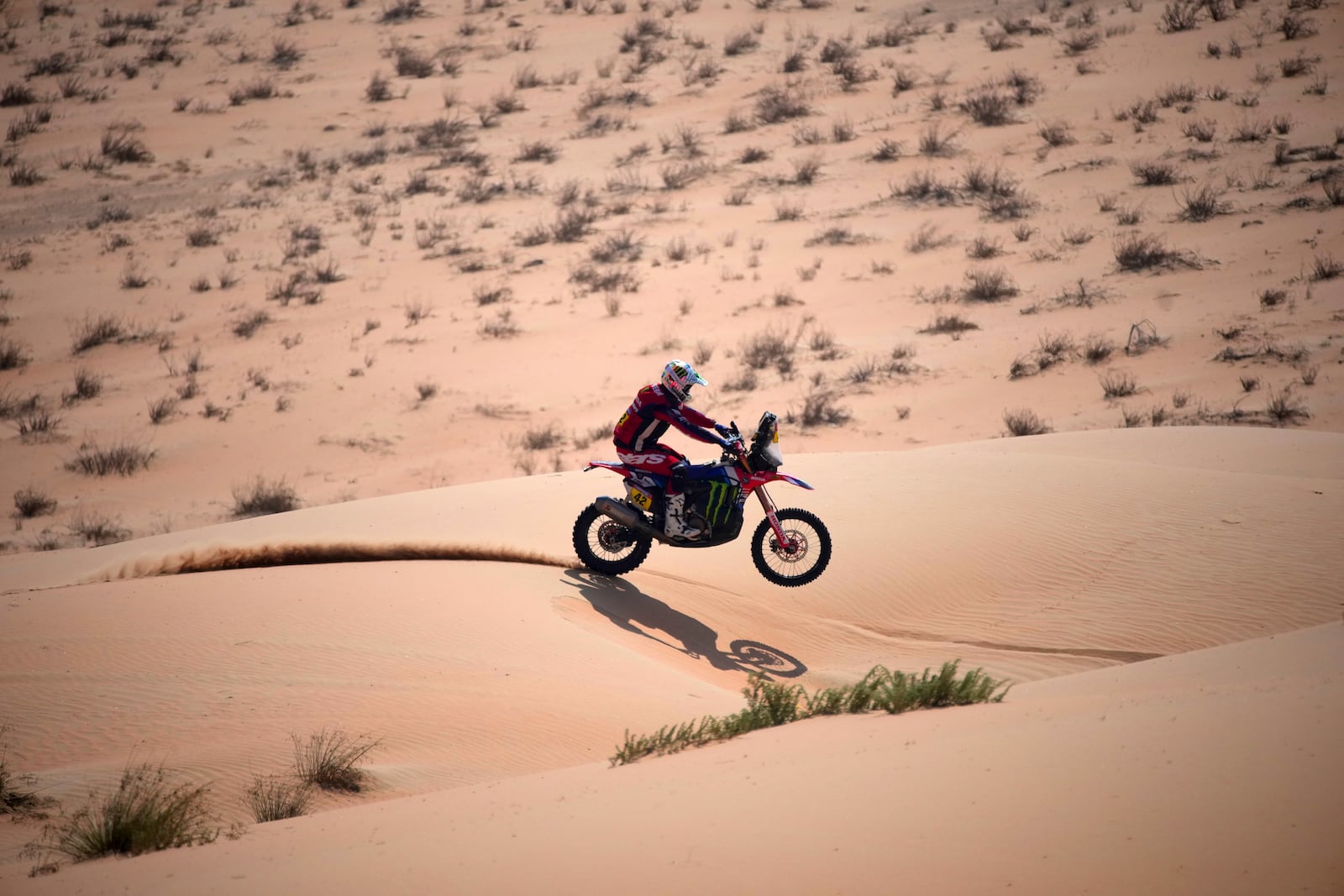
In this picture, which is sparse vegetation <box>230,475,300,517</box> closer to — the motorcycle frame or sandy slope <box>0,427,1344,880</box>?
sandy slope <box>0,427,1344,880</box>

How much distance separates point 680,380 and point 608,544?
1.84m

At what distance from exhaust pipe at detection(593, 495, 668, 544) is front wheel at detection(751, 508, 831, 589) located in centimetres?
84

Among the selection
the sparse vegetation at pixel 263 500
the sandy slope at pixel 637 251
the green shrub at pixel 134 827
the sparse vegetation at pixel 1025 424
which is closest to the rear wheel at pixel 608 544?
the green shrub at pixel 134 827

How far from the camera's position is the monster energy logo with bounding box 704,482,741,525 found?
9188mm

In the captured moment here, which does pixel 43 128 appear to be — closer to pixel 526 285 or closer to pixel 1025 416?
pixel 526 285

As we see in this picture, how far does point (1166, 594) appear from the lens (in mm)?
9227

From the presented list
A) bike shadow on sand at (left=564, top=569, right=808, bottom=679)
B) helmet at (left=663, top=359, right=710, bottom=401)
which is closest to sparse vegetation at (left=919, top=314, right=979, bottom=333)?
bike shadow on sand at (left=564, top=569, right=808, bottom=679)

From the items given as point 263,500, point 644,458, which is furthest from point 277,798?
point 263,500

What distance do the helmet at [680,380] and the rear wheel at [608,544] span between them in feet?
4.77

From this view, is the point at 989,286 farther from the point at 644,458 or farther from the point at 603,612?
the point at 603,612

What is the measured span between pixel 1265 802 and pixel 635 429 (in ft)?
19.8

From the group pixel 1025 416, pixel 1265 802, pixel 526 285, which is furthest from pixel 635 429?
pixel 526 285

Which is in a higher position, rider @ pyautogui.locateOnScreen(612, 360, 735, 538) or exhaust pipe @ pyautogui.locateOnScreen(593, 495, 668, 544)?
rider @ pyautogui.locateOnScreen(612, 360, 735, 538)

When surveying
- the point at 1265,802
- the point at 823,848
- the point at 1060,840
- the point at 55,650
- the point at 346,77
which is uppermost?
the point at 346,77
